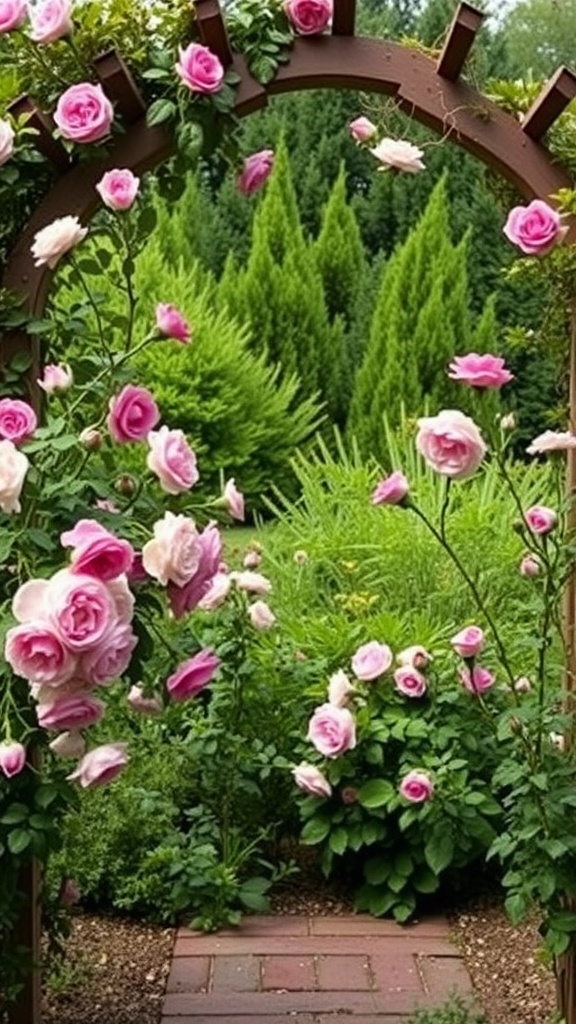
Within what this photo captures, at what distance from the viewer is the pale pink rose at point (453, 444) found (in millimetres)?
2412

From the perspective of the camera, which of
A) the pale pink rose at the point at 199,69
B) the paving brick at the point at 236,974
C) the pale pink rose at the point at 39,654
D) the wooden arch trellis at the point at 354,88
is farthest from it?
the paving brick at the point at 236,974

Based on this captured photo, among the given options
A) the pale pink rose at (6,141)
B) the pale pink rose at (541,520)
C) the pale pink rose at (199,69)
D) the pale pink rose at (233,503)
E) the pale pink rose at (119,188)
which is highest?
the pale pink rose at (199,69)

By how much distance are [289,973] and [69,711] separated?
1.35 metres

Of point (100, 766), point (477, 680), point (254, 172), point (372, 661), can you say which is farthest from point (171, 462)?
point (372, 661)

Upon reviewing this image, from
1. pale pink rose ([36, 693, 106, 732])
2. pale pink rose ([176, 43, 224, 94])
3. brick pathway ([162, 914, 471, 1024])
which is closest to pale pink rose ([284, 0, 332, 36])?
pale pink rose ([176, 43, 224, 94])

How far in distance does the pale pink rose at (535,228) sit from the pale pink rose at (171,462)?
686 mm

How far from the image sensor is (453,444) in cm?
242

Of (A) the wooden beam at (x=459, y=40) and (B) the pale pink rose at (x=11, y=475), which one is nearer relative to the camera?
(B) the pale pink rose at (x=11, y=475)

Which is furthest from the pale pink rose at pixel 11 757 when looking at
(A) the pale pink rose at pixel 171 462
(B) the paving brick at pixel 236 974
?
(B) the paving brick at pixel 236 974

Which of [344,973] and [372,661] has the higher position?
[372,661]

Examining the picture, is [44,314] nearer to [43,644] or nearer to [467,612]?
[43,644]

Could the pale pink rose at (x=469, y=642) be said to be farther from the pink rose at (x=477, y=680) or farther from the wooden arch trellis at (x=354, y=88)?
the wooden arch trellis at (x=354, y=88)

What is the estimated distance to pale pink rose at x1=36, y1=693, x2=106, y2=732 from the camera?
218 centimetres

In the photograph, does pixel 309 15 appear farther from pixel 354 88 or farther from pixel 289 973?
pixel 289 973
